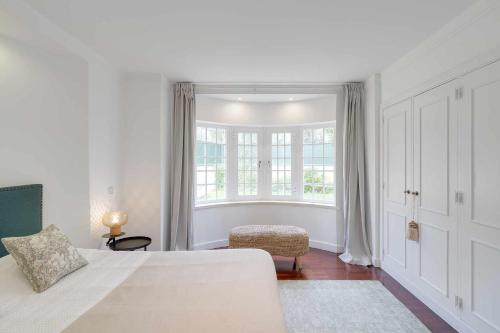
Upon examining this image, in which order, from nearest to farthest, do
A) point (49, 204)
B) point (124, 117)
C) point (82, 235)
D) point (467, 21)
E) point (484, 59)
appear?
point (484, 59)
point (467, 21)
point (49, 204)
point (82, 235)
point (124, 117)

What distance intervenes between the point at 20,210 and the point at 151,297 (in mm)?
1564

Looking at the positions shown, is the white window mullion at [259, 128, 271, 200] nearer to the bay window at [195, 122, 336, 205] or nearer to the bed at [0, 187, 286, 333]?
the bay window at [195, 122, 336, 205]

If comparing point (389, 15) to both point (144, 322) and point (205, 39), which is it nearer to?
point (205, 39)

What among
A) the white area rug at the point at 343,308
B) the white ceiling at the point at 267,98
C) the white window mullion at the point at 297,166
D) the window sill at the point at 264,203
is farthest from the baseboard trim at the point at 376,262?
the white ceiling at the point at 267,98

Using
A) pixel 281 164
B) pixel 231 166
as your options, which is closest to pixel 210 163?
pixel 231 166

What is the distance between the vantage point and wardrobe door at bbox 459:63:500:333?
67.7 inches

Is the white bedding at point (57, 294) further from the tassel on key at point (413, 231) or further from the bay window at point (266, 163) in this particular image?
the tassel on key at point (413, 231)

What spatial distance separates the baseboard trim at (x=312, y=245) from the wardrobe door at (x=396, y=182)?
2.66 feet

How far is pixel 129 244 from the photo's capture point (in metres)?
2.67

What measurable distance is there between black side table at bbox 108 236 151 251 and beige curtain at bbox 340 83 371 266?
273 centimetres

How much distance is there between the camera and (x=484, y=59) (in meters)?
1.79

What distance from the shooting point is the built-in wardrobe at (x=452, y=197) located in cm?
176

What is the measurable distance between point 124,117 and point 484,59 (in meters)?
3.74

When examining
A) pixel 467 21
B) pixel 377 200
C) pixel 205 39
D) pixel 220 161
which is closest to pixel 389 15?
pixel 467 21
